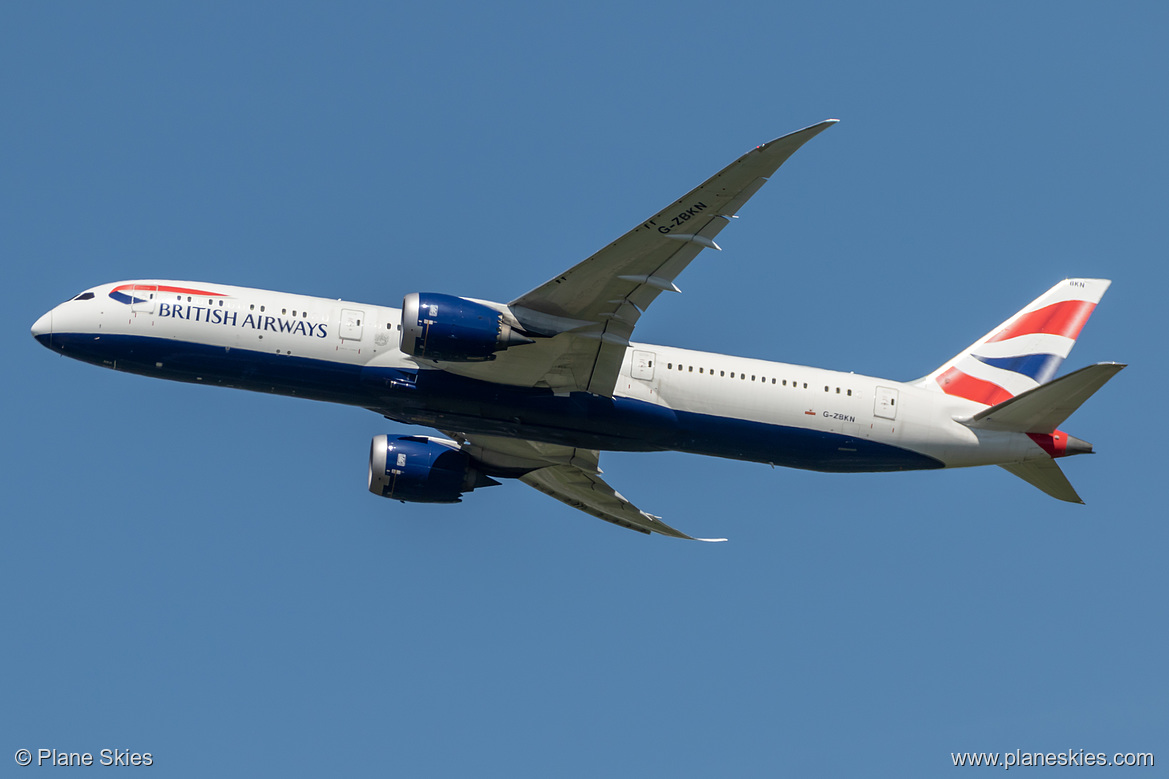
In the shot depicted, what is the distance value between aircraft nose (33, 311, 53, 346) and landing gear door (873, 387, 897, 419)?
87.2 feet

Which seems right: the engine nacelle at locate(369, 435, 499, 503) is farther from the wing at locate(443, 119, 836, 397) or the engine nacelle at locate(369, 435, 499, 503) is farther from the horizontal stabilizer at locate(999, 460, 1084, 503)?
the horizontal stabilizer at locate(999, 460, 1084, 503)

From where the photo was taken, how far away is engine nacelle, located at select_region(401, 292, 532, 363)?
36375 mm

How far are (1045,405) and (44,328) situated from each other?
3193cm

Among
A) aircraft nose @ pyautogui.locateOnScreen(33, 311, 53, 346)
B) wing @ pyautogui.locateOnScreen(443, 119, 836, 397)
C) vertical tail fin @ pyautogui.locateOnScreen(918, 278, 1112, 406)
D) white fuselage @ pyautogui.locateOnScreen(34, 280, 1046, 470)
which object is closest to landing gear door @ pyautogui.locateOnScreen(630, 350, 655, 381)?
white fuselage @ pyautogui.locateOnScreen(34, 280, 1046, 470)

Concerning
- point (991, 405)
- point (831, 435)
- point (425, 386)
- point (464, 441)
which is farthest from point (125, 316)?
point (991, 405)

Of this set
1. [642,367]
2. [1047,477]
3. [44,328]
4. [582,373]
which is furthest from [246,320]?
[1047,477]

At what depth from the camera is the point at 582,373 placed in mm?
38844

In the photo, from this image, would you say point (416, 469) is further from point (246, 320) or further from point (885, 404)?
point (885, 404)

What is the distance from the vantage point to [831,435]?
40.9m

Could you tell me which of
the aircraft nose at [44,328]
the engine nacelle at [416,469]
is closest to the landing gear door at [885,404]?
the engine nacelle at [416,469]

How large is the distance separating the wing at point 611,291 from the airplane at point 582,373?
51 mm

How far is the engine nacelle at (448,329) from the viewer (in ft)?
119

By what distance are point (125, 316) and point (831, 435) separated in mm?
22712

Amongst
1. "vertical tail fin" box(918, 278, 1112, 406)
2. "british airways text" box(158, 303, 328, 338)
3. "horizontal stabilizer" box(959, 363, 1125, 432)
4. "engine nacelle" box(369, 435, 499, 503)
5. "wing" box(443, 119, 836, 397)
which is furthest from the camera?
"engine nacelle" box(369, 435, 499, 503)
